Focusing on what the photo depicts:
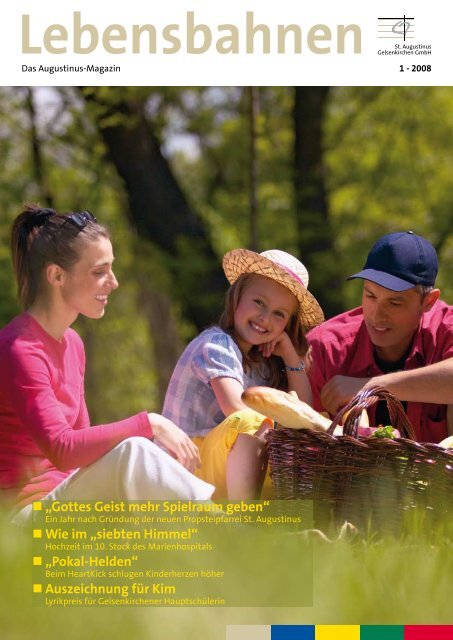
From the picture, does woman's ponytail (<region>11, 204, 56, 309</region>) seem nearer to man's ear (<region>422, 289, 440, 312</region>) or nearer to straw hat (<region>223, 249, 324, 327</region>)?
straw hat (<region>223, 249, 324, 327</region>)

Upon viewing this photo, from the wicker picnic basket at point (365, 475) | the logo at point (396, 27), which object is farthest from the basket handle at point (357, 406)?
the logo at point (396, 27)

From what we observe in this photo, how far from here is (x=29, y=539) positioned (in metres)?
2.54

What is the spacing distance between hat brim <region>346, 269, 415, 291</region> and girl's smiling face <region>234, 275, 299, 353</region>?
288mm

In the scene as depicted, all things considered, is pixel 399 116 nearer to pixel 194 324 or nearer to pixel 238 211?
pixel 238 211

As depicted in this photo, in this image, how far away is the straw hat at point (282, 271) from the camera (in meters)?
3.58

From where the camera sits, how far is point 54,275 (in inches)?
122

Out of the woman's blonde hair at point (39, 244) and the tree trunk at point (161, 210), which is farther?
the tree trunk at point (161, 210)

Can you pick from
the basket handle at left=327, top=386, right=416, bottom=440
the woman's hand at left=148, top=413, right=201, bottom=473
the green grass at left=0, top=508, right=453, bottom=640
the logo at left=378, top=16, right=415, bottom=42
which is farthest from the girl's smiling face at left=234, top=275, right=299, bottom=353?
the logo at left=378, top=16, right=415, bottom=42

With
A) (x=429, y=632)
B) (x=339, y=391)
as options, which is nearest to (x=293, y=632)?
(x=429, y=632)

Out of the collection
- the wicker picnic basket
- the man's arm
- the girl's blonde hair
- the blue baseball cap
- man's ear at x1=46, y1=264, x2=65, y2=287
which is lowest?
the wicker picnic basket

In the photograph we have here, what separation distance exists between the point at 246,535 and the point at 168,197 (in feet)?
19.8

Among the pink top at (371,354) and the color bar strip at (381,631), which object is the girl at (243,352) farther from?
the color bar strip at (381,631)

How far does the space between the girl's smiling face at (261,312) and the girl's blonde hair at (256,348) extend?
0.02 meters

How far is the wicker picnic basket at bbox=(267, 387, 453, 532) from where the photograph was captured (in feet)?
9.20
